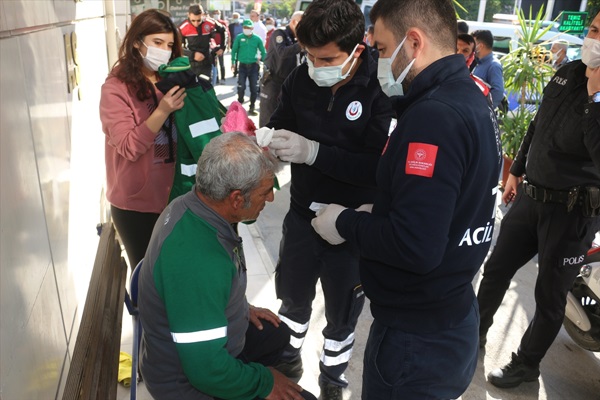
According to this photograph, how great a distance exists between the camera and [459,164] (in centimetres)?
141

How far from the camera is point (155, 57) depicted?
2.67 m

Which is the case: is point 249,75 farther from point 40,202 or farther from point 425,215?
point 425,215

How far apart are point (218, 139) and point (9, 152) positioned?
2.03 feet

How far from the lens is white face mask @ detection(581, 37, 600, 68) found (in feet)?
7.75

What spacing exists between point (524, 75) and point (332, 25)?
407cm

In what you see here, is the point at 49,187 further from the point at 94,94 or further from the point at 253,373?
the point at 94,94

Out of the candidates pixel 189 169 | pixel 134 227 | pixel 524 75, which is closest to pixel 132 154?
pixel 189 169

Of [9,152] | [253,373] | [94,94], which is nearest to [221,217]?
[253,373]

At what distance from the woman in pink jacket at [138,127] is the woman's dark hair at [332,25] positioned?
2.44 ft

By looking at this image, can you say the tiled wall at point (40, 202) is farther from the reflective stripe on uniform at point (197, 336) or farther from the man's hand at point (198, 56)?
the man's hand at point (198, 56)

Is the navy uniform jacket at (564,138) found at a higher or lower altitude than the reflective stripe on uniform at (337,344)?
higher

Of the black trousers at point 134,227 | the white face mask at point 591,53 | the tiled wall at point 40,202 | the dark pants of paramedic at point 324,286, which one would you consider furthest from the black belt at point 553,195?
the tiled wall at point 40,202

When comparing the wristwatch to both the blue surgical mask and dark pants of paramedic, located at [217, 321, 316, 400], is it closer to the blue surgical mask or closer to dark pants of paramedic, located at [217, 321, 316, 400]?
the blue surgical mask

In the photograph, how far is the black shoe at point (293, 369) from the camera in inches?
112
